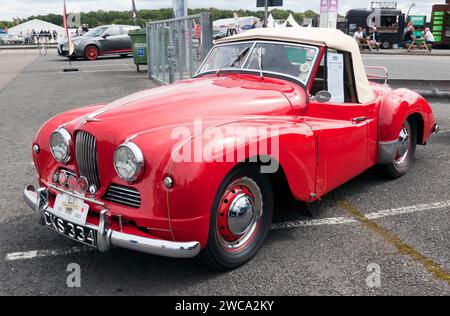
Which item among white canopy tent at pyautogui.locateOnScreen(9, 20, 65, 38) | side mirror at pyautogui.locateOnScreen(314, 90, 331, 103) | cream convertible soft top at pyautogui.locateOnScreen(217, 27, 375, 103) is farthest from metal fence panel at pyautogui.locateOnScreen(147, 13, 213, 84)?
white canopy tent at pyautogui.locateOnScreen(9, 20, 65, 38)

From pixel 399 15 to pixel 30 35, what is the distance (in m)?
33.0

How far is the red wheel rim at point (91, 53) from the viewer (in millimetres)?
21125

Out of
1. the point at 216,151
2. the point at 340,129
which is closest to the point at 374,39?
the point at 340,129

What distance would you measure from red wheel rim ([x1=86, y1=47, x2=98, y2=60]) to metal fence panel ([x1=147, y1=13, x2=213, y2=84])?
945 centimetres

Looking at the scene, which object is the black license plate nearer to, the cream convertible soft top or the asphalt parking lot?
the asphalt parking lot

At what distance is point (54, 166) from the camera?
10.7ft

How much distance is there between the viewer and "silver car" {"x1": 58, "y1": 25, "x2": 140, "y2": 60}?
20969 mm

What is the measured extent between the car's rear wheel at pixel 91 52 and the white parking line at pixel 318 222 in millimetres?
19345

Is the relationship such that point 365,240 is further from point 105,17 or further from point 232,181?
point 105,17

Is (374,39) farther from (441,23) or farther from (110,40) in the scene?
(110,40)

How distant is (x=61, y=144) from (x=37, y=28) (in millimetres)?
42600

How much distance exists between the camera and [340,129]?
Result: 3.81 metres

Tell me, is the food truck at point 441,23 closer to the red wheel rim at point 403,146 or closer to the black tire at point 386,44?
the black tire at point 386,44

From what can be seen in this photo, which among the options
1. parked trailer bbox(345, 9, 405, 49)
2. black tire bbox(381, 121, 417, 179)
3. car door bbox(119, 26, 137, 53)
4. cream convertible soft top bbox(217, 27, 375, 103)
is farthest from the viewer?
parked trailer bbox(345, 9, 405, 49)
